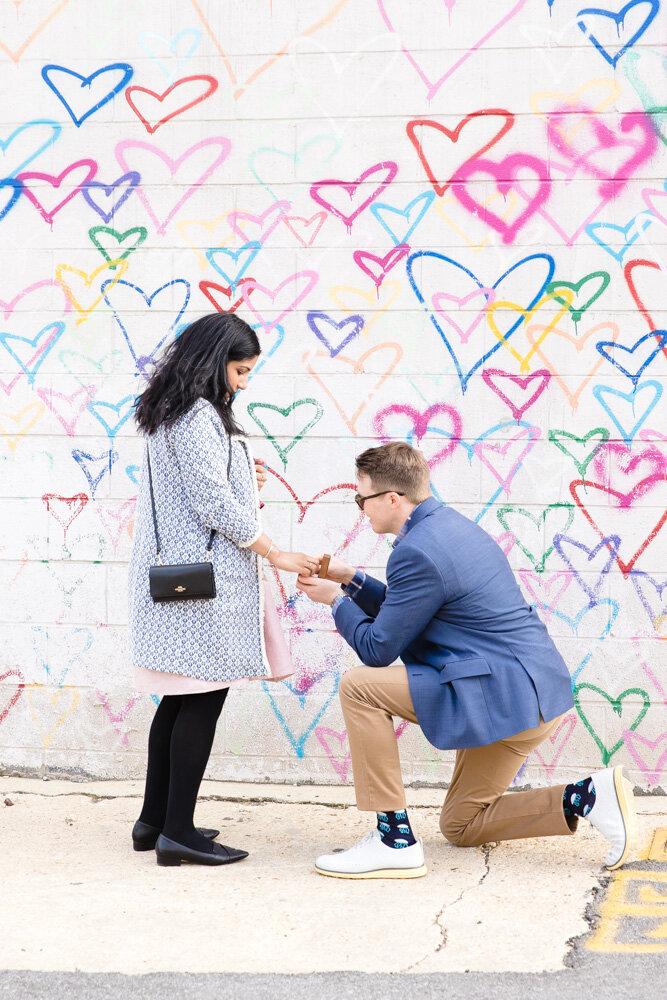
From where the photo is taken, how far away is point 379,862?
10.6 ft

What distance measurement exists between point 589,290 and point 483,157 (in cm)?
64

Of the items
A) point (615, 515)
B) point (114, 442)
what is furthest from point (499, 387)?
point (114, 442)

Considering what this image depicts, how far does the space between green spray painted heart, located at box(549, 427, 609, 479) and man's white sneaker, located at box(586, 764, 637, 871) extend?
1261 mm

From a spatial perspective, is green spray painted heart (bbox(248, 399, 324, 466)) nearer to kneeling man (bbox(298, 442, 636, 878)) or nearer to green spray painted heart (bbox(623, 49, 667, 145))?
kneeling man (bbox(298, 442, 636, 878))

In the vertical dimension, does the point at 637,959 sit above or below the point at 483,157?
below

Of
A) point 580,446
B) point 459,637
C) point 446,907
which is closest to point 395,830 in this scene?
point 446,907

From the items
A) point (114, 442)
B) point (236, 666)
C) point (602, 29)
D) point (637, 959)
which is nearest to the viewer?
point (637, 959)

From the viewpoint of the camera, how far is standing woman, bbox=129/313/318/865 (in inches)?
128

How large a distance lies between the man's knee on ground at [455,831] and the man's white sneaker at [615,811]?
429 millimetres

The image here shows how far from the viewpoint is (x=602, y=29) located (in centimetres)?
396

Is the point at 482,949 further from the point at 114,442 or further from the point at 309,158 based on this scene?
the point at 309,158

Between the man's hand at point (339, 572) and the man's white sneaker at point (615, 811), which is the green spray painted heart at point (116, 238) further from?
the man's white sneaker at point (615, 811)

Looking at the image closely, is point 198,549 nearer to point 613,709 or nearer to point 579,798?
point 579,798

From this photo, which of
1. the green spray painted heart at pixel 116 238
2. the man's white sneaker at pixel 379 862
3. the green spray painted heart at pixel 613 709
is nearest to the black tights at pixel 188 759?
the man's white sneaker at pixel 379 862
